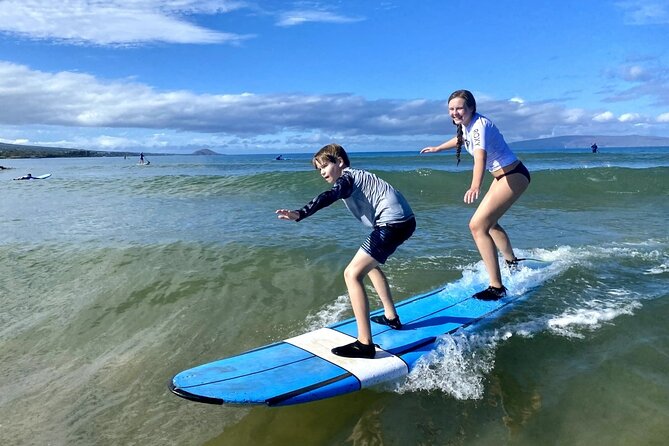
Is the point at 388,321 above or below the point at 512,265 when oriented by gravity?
below

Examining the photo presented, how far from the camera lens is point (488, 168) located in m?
5.88

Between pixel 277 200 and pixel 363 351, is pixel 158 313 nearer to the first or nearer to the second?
pixel 363 351

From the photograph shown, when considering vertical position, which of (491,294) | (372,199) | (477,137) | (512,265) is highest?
(477,137)

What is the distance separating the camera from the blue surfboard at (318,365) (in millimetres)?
3648

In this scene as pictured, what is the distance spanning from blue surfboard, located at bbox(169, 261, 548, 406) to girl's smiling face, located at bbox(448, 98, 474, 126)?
7.36 feet

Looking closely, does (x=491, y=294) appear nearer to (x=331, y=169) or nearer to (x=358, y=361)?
(x=358, y=361)

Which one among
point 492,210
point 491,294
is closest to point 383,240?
point 492,210

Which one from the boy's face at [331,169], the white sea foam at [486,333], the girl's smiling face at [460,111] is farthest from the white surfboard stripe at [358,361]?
the girl's smiling face at [460,111]

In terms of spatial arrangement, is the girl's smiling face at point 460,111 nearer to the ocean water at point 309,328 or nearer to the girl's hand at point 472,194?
the girl's hand at point 472,194

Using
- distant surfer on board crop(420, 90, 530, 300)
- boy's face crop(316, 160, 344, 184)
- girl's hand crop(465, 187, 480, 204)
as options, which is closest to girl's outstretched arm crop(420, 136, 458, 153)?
distant surfer on board crop(420, 90, 530, 300)

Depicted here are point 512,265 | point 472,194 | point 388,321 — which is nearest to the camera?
point 472,194

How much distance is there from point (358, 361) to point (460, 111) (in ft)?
9.96

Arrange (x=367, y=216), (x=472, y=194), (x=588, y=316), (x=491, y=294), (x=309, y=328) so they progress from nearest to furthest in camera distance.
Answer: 1. (x=367, y=216)
2. (x=472, y=194)
3. (x=588, y=316)
4. (x=309, y=328)
5. (x=491, y=294)

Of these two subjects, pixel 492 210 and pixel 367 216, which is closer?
pixel 367 216
